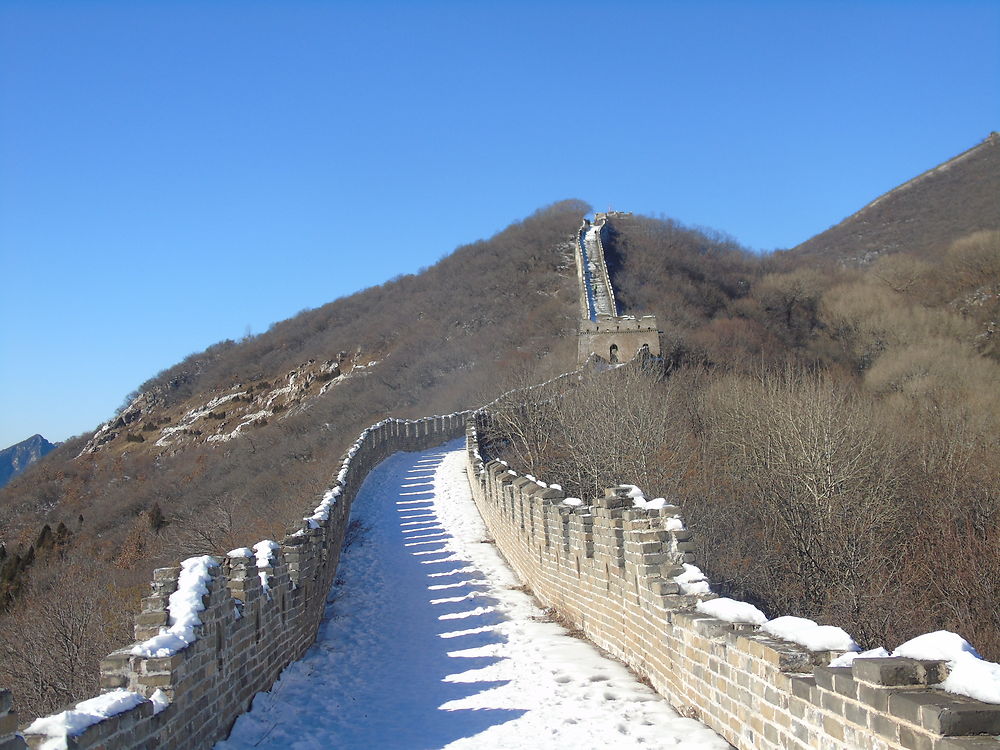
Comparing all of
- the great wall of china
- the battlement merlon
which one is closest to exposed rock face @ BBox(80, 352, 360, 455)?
the battlement merlon

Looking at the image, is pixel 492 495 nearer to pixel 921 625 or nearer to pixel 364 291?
pixel 921 625

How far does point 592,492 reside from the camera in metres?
20.5

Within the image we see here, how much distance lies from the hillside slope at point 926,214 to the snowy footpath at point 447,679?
214 feet

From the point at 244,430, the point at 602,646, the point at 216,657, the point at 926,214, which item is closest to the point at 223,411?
the point at 244,430

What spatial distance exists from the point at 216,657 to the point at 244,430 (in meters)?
53.6

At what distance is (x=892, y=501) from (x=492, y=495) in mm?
8845

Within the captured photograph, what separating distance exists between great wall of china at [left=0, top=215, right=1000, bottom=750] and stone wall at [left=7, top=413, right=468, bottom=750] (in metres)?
0.01

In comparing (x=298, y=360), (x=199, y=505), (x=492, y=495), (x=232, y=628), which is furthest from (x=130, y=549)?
(x=298, y=360)

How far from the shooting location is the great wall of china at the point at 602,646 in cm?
384

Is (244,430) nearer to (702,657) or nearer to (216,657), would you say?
(216,657)

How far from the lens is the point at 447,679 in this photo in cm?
888

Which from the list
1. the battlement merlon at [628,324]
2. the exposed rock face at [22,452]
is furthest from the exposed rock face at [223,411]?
the exposed rock face at [22,452]

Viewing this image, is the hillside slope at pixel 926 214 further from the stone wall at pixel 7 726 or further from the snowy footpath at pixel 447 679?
the stone wall at pixel 7 726

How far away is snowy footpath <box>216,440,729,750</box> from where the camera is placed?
696 cm
